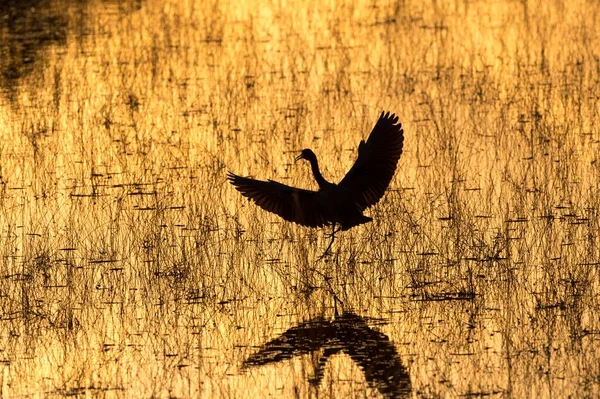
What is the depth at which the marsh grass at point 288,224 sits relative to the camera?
888 cm

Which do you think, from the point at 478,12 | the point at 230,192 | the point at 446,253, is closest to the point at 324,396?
the point at 446,253

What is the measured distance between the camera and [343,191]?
10859mm

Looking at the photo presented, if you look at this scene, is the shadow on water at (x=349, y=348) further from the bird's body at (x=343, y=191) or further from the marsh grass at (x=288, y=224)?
the bird's body at (x=343, y=191)

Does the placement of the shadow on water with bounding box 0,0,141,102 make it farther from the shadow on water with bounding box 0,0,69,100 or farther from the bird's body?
the bird's body

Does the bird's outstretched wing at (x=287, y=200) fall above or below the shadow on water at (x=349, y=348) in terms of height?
above

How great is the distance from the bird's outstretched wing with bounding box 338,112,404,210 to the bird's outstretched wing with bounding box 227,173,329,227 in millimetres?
308

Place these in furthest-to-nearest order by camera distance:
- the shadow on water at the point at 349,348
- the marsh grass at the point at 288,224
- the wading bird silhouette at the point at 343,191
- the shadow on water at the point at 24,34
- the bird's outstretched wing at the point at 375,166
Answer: the shadow on water at the point at 24,34 → the bird's outstretched wing at the point at 375,166 → the wading bird silhouette at the point at 343,191 → the marsh grass at the point at 288,224 → the shadow on water at the point at 349,348

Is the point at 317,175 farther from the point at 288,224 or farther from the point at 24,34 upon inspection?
the point at 24,34

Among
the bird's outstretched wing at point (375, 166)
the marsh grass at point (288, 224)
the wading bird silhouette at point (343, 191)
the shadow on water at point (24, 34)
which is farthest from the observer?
the shadow on water at point (24, 34)

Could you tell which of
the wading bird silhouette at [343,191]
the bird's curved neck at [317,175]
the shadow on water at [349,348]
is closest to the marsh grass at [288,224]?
the shadow on water at [349,348]

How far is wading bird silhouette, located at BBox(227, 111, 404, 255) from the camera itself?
1070 cm

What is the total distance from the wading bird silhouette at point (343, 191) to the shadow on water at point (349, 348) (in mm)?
1218

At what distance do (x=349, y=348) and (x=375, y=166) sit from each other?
2.36m

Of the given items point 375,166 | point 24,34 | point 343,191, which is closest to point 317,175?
point 343,191
